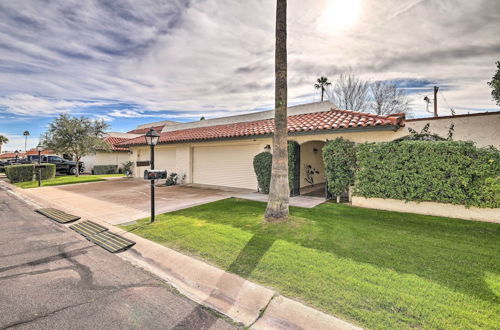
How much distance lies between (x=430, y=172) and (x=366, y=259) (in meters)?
4.41

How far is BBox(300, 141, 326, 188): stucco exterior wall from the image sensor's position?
12.3 metres

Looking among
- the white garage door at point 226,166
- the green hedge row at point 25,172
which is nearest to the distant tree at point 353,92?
the white garage door at point 226,166

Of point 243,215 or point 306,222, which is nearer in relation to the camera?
point 306,222

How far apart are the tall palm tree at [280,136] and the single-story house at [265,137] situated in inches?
146

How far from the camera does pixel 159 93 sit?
1709 centimetres

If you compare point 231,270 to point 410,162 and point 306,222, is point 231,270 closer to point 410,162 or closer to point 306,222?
point 306,222

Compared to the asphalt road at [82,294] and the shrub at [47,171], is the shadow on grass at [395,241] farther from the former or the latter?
the shrub at [47,171]

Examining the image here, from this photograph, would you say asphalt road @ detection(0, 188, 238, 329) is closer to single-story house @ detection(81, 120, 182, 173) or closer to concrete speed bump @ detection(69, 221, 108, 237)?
concrete speed bump @ detection(69, 221, 108, 237)

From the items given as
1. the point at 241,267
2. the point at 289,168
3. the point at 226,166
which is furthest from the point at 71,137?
the point at 241,267

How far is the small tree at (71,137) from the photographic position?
64.3 ft

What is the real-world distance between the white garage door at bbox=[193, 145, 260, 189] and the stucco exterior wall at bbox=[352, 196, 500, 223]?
576cm

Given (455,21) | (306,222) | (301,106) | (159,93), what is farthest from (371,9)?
(159,93)

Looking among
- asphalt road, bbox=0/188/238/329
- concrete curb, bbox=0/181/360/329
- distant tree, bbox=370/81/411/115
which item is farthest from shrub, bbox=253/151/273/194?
distant tree, bbox=370/81/411/115

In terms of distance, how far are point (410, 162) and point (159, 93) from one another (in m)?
16.4
